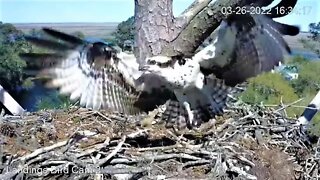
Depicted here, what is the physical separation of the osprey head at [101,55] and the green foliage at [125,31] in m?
0.18

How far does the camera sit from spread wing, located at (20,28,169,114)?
1.75 meters

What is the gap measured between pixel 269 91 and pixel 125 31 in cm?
63

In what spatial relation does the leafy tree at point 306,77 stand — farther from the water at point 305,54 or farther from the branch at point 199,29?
the branch at point 199,29

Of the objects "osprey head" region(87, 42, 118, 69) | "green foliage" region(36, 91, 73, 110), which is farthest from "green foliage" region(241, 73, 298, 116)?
"green foliage" region(36, 91, 73, 110)

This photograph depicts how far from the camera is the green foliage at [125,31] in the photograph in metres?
2.07

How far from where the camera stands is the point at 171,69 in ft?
6.13

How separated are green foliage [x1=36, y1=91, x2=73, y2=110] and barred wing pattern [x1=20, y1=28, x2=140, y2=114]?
200mm

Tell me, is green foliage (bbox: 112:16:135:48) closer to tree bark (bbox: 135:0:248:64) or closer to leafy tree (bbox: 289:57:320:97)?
tree bark (bbox: 135:0:248:64)

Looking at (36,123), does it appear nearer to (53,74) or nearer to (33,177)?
(53,74)

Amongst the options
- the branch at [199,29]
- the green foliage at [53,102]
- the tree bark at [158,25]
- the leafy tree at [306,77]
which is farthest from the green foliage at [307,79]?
the green foliage at [53,102]

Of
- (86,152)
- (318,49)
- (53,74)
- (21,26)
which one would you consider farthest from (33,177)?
(318,49)

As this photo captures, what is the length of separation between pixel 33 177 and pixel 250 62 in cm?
81

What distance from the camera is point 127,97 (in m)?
1.98

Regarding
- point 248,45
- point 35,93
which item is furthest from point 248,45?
point 35,93
